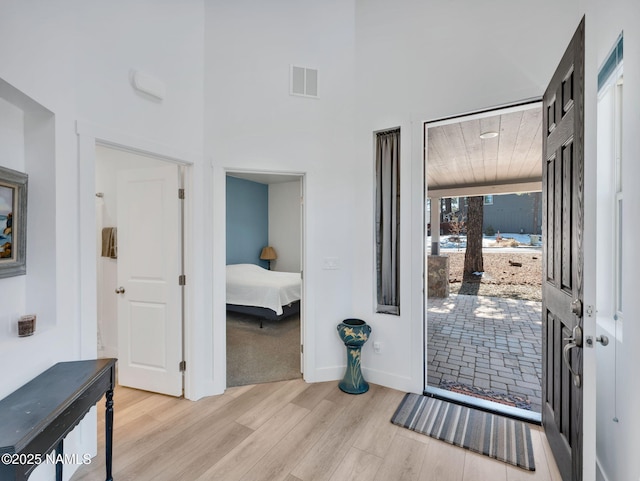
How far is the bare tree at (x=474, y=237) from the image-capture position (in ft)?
29.4

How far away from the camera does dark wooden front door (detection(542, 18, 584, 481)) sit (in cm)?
138

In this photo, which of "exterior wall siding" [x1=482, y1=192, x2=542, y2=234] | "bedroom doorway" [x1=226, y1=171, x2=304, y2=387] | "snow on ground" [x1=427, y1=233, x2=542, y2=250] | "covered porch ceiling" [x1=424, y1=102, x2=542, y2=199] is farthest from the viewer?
"exterior wall siding" [x1=482, y1=192, x2=542, y2=234]

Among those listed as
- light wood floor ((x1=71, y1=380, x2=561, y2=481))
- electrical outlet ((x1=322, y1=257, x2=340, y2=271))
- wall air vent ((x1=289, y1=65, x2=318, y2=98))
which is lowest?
light wood floor ((x1=71, y1=380, x2=561, y2=481))

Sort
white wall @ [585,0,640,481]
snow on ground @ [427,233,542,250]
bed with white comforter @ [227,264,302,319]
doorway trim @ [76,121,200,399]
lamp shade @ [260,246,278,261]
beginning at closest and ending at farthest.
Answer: white wall @ [585,0,640,481] → doorway trim @ [76,121,200,399] → bed with white comforter @ [227,264,302,319] → lamp shade @ [260,246,278,261] → snow on ground @ [427,233,542,250]

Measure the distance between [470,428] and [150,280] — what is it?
2892mm

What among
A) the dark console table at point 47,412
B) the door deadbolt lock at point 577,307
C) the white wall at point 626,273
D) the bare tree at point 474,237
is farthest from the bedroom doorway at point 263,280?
the bare tree at point 474,237

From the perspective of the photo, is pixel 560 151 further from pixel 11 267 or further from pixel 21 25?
pixel 11 267

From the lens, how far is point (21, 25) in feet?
4.95

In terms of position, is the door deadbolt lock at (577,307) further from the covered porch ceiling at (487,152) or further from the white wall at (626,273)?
A: the covered porch ceiling at (487,152)

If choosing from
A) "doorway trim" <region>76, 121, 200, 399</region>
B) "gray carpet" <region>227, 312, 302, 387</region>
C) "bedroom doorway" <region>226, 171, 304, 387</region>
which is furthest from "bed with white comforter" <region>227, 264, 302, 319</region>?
"doorway trim" <region>76, 121, 200, 399</region>

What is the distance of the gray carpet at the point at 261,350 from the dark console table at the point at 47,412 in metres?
1.51

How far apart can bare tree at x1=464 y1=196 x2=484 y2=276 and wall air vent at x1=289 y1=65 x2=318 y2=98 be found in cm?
750

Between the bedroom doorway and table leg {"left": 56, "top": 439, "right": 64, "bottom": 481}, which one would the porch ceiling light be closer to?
the bedroom doorway

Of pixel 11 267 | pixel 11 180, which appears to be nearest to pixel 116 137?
pixel 11 180
